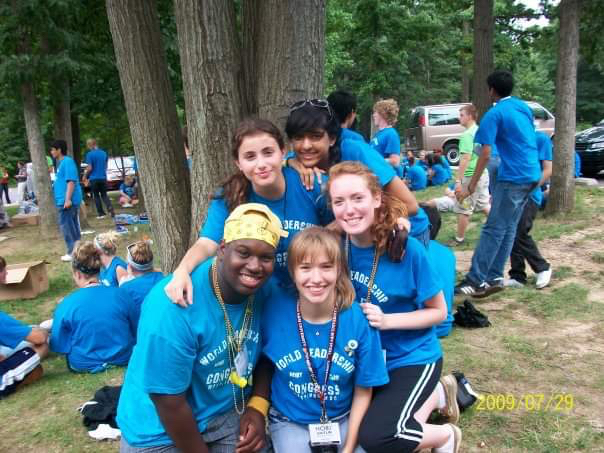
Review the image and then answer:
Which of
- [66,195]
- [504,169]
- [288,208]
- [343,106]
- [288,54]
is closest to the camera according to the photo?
[288,208]

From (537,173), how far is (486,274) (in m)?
1.14

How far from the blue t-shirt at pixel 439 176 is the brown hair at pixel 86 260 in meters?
10.9

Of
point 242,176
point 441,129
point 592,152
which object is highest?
point 441,129

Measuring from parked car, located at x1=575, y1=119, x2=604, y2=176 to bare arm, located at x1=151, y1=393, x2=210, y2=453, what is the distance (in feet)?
43.2

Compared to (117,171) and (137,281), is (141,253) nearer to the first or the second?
(137,281)

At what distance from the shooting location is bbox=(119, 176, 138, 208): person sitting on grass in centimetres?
1618

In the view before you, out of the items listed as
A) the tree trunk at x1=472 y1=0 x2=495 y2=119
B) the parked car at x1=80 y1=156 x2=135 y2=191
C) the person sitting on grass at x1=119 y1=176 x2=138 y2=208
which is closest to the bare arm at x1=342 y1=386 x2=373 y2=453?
the tree trunk at x1=472 y1=0 x2=495 y2=119

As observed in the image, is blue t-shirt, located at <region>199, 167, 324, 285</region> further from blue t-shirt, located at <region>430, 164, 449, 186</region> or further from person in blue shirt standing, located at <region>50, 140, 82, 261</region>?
blue t-shirt, located at <region>430, 164, 449, 186</region>

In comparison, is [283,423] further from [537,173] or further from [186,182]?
[537,173]

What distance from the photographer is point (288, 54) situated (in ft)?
11.5

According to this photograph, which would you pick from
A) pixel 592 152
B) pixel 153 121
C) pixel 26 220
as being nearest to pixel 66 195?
pixel 153 121

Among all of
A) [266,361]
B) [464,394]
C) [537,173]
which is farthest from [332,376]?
[537,173]

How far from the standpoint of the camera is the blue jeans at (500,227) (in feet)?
17.0

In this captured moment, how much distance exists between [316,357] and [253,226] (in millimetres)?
703
